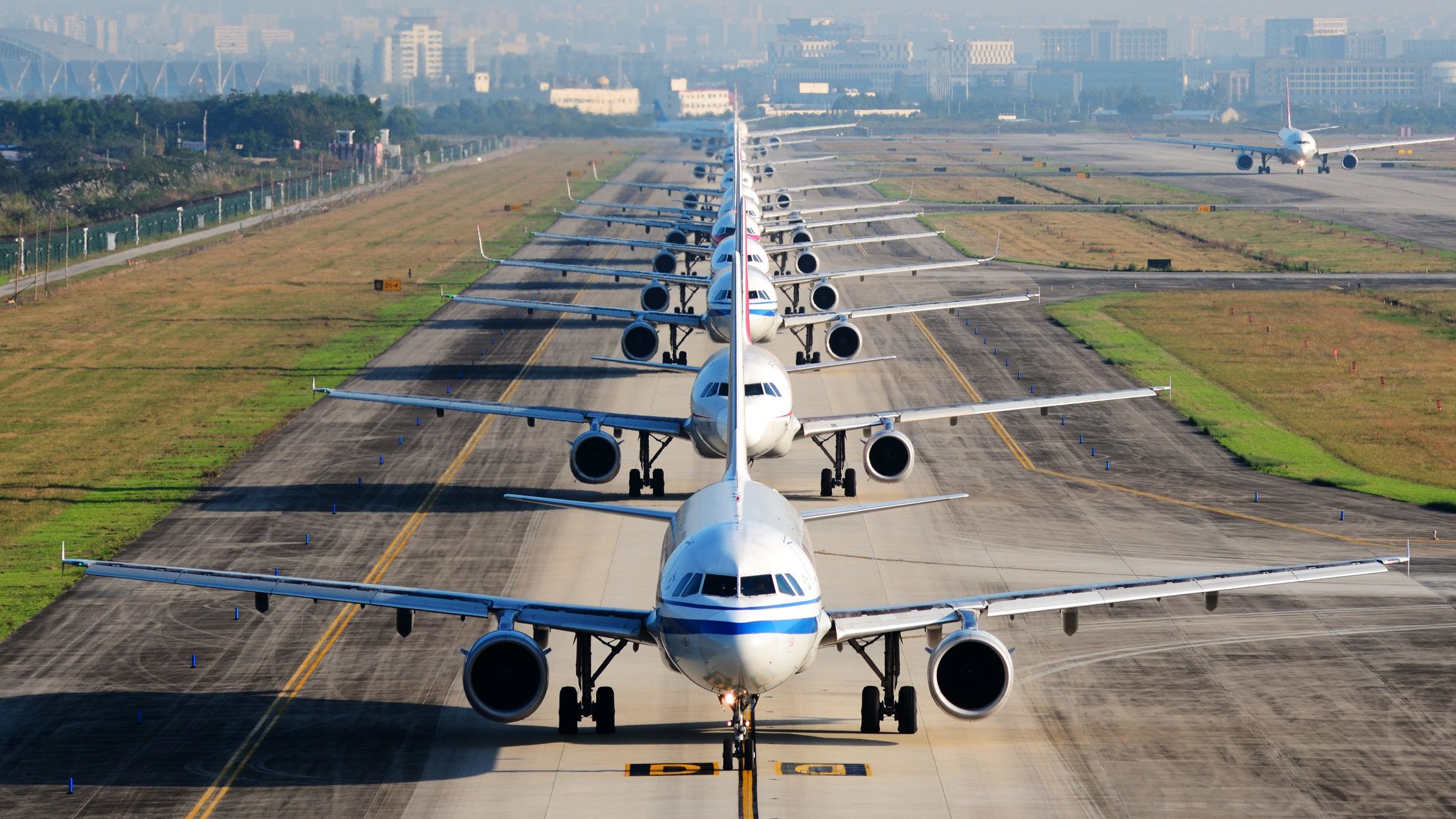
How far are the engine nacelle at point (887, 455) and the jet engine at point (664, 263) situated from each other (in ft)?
178

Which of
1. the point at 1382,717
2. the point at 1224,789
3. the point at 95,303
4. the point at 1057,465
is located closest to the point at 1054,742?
the point at 1224,789

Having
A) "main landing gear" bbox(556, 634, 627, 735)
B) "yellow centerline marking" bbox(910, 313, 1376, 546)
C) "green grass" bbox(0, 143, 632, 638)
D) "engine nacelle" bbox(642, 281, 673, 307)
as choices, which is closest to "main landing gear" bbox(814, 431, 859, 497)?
"yellow centerline marking" bbox(910, 313, 1376, 546)

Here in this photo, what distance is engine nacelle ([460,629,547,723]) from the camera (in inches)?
1201

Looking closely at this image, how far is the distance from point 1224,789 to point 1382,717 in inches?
236

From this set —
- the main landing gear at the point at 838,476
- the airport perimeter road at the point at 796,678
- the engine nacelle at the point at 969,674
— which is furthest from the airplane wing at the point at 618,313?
the engine nacelle at the point at 969,674

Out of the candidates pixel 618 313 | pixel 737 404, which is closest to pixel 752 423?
pixel 737 404

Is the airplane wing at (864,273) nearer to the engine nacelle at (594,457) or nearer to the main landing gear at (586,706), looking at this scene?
the engine nacelle at (594,457)

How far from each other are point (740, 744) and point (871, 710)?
338cm

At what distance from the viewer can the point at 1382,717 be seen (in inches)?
1372

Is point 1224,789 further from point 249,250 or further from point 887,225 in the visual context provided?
point 887,225

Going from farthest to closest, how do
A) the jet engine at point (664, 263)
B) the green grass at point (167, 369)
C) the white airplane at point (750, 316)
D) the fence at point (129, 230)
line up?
1. the fence at point (129, 230)
2. the jet engine at point (664, 263)
3. the white airplane at point (750, 316)
4. the green grass at point (167, 369)

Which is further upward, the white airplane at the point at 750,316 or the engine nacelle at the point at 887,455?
the white airplane at the point at 750,316

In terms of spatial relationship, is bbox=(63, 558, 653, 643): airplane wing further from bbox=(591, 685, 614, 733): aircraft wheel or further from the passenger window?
the passenger window

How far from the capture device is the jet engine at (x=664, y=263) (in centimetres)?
10675
